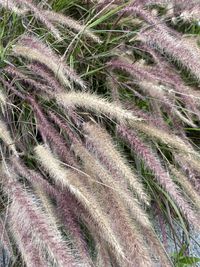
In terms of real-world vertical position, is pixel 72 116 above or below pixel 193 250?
above

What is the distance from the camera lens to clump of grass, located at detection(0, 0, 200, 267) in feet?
3.95

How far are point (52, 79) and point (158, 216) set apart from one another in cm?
53

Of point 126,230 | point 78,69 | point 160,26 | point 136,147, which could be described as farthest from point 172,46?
point 126,230

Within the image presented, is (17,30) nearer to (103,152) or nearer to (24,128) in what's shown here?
(24,128)

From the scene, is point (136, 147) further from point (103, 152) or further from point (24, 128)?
point (24, 128)

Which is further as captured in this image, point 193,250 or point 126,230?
point 193,250

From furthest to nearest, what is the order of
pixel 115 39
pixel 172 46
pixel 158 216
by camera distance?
pixel 115 39, pixel 158 216, pixel 172 46

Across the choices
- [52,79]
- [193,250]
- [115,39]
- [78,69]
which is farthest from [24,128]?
[193,250]

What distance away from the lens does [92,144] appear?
137cm

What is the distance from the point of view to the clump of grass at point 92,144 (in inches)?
47.4

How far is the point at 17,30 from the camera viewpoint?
177cm

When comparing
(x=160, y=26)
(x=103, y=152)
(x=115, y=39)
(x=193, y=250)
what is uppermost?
(x=160, y=26)

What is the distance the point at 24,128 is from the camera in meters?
A: 1.56

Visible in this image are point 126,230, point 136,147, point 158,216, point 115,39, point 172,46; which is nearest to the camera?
point 126,230
